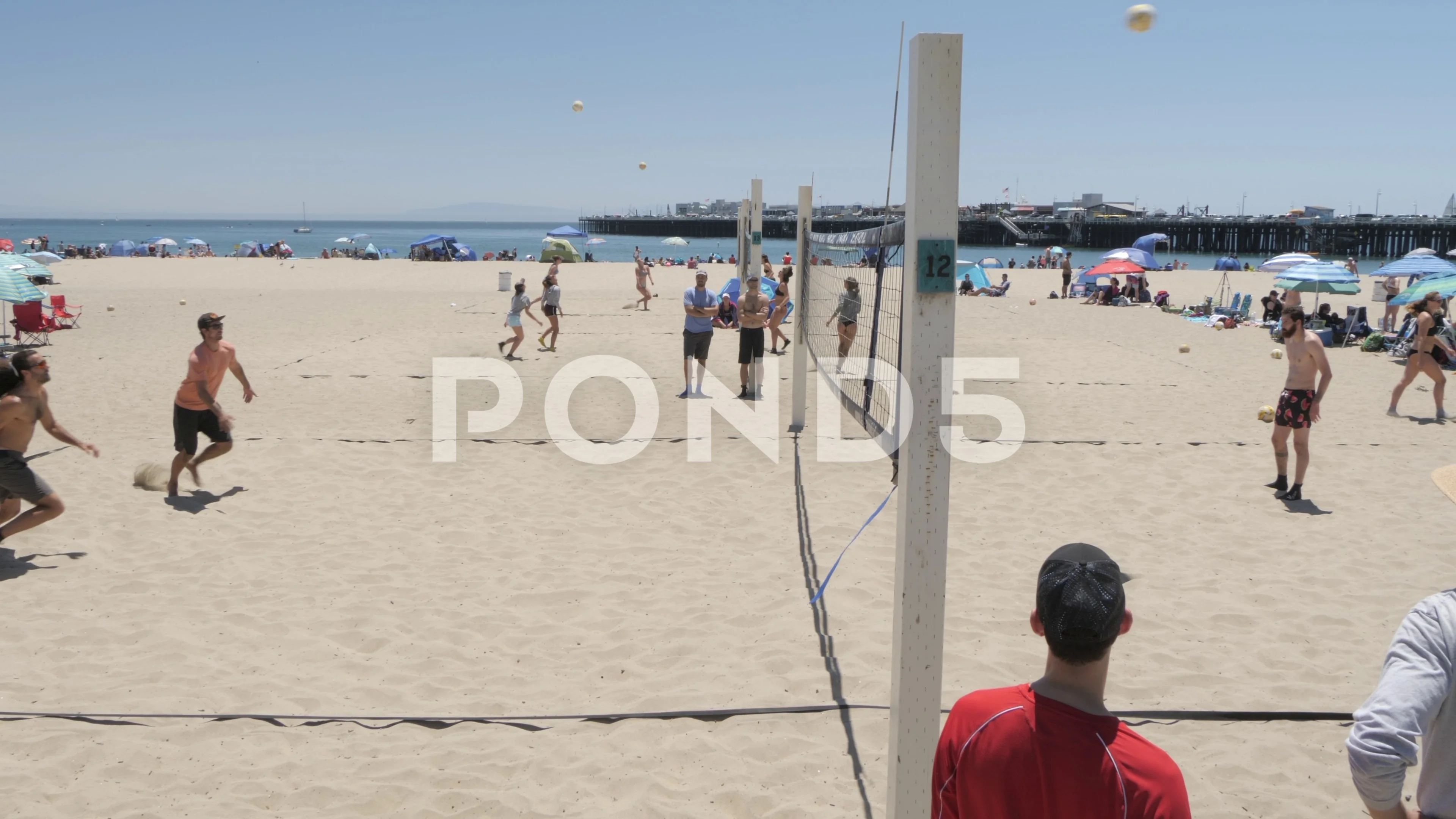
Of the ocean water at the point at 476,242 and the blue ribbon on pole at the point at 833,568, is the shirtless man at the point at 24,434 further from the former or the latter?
the ocean water at the point at 476,242

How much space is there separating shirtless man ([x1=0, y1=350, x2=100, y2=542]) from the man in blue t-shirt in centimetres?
571

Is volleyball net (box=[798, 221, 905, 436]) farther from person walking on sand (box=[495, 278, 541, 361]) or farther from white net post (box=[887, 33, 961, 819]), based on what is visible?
person walking on sand (box=[495, 278, 541, 361])

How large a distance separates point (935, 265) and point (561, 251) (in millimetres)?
37676

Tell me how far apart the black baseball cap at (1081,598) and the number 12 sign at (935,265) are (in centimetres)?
89

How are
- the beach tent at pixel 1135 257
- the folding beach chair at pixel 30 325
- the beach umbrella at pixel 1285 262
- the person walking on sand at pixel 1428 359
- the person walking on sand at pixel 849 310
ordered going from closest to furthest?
the person walking on sand at pixel 849 310 < the person walking on sand at pixel 1428 359 < the folding beach chair at pixel 30 325 < the beach umbrella at pixel 1285 262 < the beach tent at pixel 1135 257

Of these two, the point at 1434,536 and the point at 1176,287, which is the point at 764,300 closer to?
the point at 1434,536

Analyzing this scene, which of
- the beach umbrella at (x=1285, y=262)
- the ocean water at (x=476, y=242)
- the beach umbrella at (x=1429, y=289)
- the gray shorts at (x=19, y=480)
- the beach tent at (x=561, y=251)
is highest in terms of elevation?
the ocean water at (x=476, y=242)

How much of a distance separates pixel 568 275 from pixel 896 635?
2877 centimetres

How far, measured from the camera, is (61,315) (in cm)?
1579

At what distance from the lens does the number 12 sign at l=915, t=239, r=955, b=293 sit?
2387 millimetres

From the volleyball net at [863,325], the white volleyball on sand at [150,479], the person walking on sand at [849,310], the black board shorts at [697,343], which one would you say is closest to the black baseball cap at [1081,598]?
the volleyball net at [863,325]

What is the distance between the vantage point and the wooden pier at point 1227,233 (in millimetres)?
69312

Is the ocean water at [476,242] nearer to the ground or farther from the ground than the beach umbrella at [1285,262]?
farther from the ground

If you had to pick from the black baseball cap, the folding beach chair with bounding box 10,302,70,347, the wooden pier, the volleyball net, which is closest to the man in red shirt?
the black baseball cap
